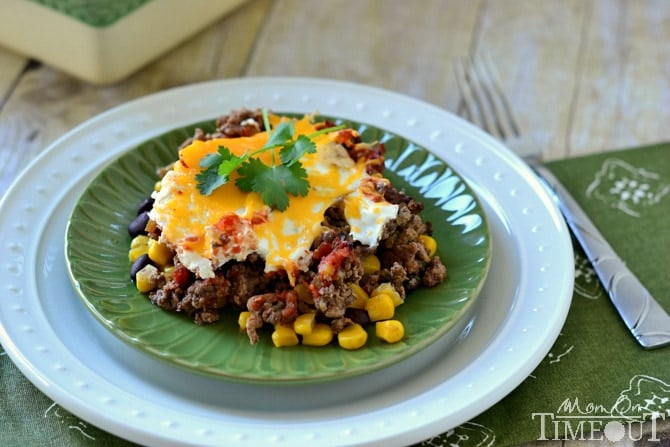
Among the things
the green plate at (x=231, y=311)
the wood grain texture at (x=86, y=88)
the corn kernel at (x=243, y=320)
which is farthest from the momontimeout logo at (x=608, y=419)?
the wood grain texture at (x=86, y=88)

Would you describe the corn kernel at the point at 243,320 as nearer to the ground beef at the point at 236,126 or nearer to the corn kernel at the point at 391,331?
the corn kernel at the point at 391,331

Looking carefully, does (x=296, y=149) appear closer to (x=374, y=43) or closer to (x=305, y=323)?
(x=305, y=323)

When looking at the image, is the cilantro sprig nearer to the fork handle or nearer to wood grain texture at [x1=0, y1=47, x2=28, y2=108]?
the fork handle

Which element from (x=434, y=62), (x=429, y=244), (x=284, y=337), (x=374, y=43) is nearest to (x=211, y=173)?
(x=284, y=337)

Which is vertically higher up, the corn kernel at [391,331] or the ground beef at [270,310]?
the corn kernel at [391,331]

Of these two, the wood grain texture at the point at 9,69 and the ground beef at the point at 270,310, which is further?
the wood grain texture at the point at 9,69

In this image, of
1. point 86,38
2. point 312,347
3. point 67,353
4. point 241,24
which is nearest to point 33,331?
point 67,353
